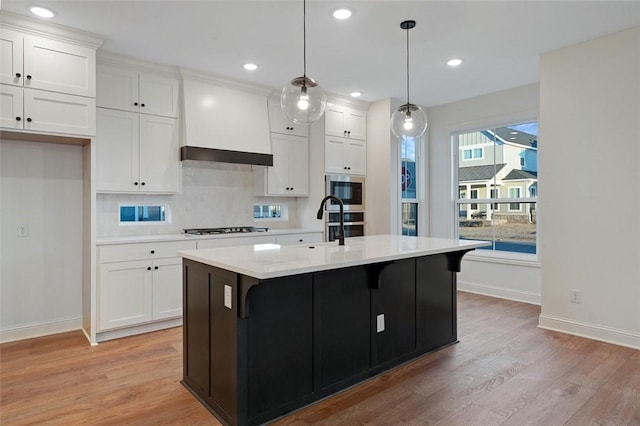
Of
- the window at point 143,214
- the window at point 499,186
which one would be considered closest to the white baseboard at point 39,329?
the window at point 143,214

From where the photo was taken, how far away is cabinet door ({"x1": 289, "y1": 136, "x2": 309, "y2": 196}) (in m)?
5.11

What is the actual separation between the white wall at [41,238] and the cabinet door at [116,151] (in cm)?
29

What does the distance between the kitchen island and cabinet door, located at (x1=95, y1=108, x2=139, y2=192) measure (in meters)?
1.69

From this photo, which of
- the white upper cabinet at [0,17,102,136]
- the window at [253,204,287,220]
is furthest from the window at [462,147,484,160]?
the white upper cabinet at [0,17,102,136]

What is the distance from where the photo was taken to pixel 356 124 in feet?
18.2

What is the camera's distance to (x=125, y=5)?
287 centimetres

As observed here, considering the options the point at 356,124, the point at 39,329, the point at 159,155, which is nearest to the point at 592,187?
the point at 356,124

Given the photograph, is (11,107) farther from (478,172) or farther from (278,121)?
(478,172)

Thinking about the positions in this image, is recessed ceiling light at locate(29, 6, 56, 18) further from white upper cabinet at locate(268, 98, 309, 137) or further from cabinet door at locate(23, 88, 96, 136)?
white upper cabinet at locate(268, 98, 309, 137)

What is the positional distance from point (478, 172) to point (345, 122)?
202cm

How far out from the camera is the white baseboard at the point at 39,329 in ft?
11.4

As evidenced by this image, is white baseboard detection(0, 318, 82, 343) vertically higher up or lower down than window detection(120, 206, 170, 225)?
lower down

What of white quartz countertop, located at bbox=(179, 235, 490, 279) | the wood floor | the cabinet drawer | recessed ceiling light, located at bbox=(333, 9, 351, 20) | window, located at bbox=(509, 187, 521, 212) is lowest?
the wood floor

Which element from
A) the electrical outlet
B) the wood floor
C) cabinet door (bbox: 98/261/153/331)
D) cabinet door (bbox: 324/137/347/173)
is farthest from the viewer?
cabinet door (bbox: 324/137/347/173)
